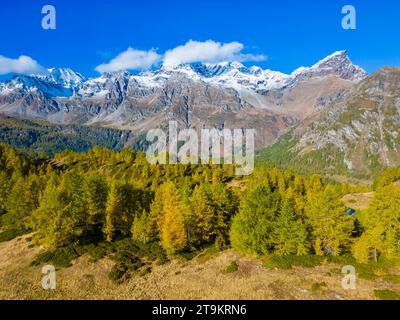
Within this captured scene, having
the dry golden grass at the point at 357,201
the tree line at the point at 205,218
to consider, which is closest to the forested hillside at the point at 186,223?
the tree line at the point at 205,218

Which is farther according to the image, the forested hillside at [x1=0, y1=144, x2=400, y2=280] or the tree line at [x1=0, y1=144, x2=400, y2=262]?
the forested hillside at [x1=0, y1=144, x2=400, y2=280]

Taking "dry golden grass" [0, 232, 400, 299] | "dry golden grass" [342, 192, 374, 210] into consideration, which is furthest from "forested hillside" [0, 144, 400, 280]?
"dry golden grass" [342, 192, 374, 210]

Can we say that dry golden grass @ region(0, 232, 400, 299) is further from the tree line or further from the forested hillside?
the tree line

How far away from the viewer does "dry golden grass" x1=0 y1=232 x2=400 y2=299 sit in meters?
41.9

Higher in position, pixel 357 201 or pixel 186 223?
pixel 186 223

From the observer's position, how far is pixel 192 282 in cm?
4762

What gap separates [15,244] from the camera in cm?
6619

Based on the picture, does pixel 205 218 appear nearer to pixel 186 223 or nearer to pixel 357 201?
pixel 186 223

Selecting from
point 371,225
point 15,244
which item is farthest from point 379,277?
point 15,244

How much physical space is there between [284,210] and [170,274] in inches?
831

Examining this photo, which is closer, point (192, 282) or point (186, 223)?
point (192, 282)

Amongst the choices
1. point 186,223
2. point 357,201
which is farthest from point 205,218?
point 357,201

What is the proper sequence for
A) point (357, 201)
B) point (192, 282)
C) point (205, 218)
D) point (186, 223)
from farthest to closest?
1. point (357, 201)
2. point (205, 218)
3. point (186, 223)
4. point (192, 282)
